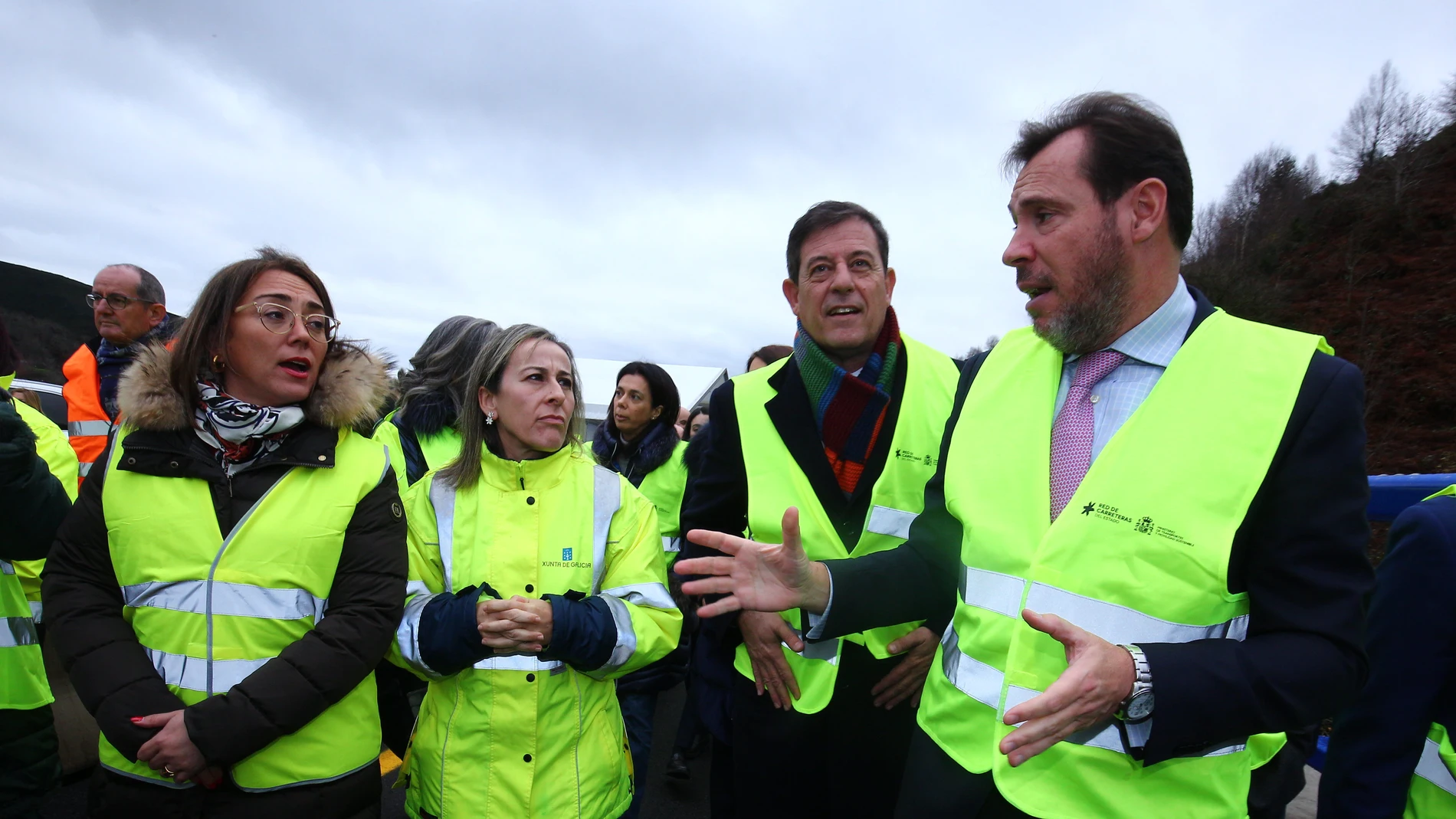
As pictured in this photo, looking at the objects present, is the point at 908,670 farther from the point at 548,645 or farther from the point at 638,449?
the point at 638,449

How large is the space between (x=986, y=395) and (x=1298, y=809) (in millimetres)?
2912

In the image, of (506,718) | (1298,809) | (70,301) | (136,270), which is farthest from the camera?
(70,301)

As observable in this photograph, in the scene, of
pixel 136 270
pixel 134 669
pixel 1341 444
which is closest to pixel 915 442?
pixel 1341 444

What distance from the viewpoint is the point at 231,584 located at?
1840mm

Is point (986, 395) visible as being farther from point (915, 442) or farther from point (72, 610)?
point (72, 610)

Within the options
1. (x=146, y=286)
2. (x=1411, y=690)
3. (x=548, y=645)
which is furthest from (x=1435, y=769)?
(x=146, y=286)

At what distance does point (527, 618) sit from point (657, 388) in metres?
2.68

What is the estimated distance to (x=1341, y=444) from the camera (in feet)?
4.24

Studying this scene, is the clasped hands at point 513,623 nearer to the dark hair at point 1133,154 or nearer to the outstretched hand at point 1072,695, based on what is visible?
the outstretched hand at point 1072,695

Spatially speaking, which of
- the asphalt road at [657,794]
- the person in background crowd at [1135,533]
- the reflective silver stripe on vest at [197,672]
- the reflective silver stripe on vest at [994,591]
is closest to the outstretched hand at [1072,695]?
the person in background crowd at [1135,533]

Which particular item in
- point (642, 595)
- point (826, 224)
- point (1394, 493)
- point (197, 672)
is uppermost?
point (826, 224)

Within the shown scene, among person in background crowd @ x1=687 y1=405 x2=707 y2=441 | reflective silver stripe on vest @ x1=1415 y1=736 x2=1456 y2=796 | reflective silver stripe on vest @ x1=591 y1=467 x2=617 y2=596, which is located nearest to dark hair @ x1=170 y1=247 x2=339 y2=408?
reflective silver stripe on vest @ x1=591 y1=467 x2=617 y2=596

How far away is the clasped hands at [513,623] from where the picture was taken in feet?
6.49

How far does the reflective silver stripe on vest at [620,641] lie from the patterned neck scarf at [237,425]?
102 centimetres
